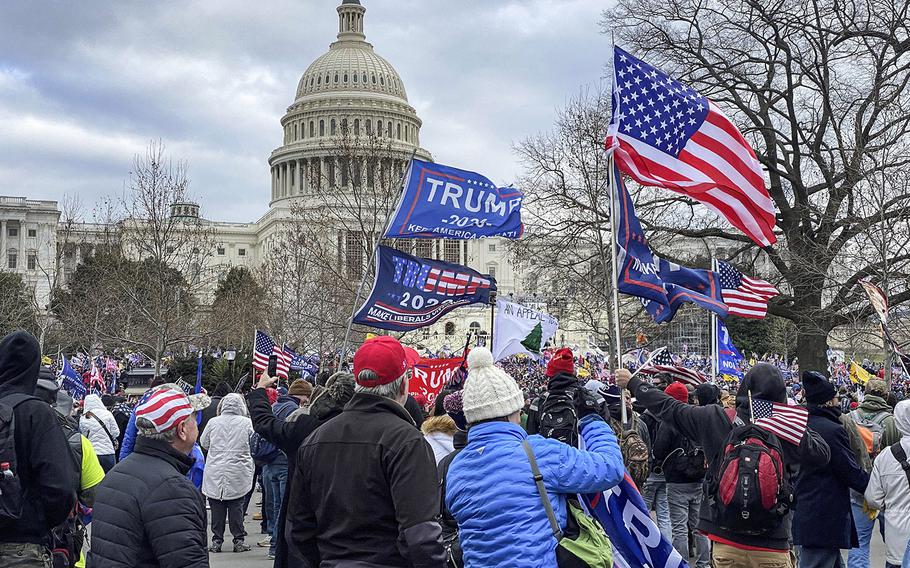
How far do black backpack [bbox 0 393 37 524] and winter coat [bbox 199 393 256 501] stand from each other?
5.96 m

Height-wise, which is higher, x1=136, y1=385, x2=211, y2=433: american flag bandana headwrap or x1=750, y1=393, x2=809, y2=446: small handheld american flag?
x1=136, y1=385, x2=211, y2=433: american flag bandana headwrap

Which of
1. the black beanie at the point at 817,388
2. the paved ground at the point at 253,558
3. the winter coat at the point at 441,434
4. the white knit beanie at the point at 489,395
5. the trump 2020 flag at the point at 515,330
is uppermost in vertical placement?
the trump 2020 flag at the point at 515,330

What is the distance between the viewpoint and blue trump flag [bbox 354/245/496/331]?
31.6 ft

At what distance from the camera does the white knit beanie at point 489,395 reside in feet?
13.1

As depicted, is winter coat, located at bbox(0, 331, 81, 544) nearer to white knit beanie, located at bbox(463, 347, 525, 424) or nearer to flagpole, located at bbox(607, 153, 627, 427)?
white knit beanie, located at bbox(463, 347, 525, 424)

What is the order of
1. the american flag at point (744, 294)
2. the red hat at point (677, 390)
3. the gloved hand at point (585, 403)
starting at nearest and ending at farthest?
the gloved hand at point (585, 403) < the red hat at point (677, 390) < the american flag at point (744, 294)

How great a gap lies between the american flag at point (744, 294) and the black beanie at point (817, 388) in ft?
15.4

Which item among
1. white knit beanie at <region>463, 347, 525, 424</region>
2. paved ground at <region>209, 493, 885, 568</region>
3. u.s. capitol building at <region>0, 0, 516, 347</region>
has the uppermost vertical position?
u.s. capitol building at <region>0, 0, 516, 347</region>

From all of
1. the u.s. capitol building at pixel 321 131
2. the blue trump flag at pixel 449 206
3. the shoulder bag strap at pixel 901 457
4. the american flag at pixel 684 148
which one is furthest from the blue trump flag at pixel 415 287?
the u.s. capitol building at pixel 321 131

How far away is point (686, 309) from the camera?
115ft

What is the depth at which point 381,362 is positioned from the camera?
407cm

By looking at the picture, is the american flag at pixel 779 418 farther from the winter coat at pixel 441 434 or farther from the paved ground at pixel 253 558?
the paved ground at pixel 253 558

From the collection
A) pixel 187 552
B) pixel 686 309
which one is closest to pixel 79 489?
pixel 187 552

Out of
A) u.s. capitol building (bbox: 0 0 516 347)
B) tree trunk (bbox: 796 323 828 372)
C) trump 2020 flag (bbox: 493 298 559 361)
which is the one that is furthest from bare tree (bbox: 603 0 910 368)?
u.s. capitol building (bbox: 0 0 516 347)
